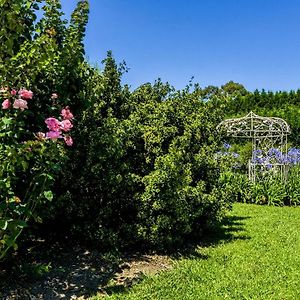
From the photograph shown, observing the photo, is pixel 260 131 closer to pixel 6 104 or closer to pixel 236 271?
pixel 236 271

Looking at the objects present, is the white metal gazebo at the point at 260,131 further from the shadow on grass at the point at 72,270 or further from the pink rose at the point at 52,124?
the pink rose at the point at 52,124

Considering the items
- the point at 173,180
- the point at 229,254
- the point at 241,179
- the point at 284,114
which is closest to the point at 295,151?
the point at 241,179

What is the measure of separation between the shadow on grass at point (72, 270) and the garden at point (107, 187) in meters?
0.01

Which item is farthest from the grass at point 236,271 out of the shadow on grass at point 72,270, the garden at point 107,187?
the shadow on grass at point 72,270

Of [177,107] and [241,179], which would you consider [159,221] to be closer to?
[177,107]

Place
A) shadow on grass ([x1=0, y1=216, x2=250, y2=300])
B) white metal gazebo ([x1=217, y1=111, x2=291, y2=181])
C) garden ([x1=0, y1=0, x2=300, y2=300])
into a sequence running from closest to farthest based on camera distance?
garden ([x1=0, y1=0, x2=300, y2=300]), shadow on grass ([x1=0, y1=216, x2=250, y2=300]), white metal gazebo ([x1=217, y1=111, x2=291, y2=181])

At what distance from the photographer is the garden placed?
123 inches

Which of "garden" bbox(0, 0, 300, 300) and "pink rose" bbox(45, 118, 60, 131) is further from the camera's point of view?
"garden" bbox(0, 0, 300, 300)

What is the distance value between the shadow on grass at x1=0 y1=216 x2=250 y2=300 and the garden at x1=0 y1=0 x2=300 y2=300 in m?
0.01

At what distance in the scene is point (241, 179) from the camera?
10070 millimetres

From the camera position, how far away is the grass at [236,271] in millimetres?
3953

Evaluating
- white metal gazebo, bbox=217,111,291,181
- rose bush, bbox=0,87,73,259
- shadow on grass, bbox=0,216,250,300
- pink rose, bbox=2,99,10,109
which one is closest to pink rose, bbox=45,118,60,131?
rose bush, bbox=0,87,73,259

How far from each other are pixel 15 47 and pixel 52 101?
2.03ft

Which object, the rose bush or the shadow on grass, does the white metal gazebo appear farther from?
the rose bush
